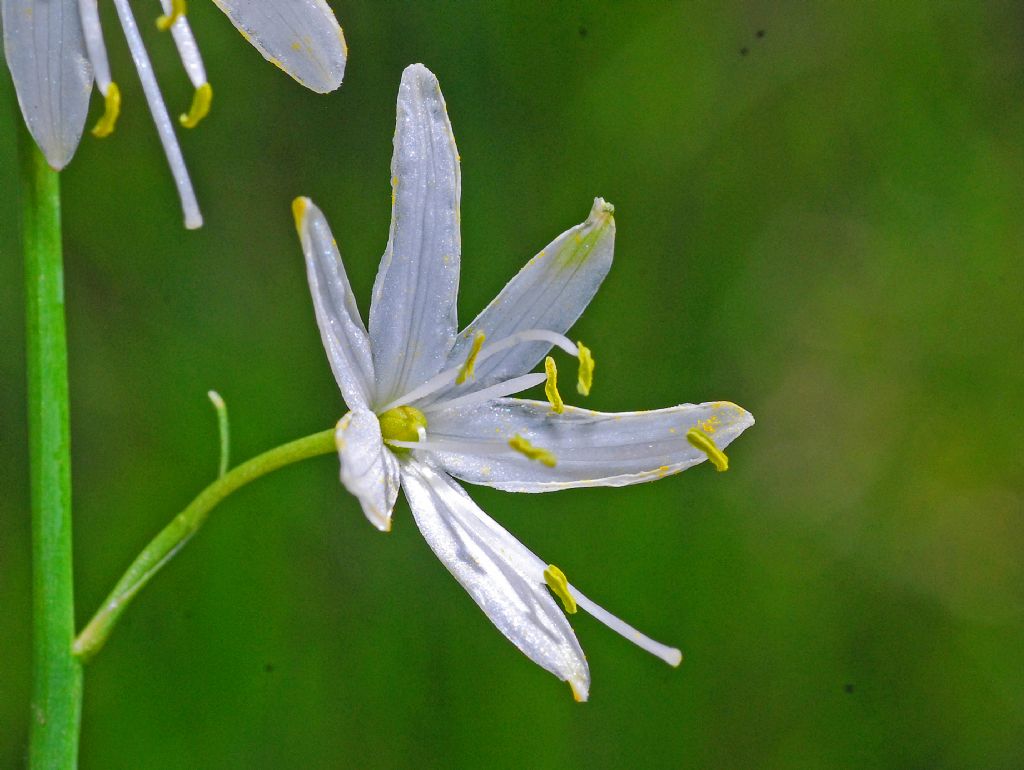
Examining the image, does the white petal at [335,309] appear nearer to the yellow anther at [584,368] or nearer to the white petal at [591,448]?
the white petal at [591,448]

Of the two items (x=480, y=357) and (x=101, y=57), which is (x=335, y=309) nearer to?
(x=480, y=357)

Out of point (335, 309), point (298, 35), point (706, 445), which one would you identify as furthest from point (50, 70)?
point (706, 445)

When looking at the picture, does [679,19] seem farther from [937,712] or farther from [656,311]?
[937,712]

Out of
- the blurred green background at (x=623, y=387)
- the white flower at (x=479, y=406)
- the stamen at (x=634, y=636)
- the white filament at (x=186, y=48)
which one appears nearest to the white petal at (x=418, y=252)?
the white flower at (x=479, y=406)

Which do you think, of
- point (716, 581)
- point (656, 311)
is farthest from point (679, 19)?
point (716, 581)

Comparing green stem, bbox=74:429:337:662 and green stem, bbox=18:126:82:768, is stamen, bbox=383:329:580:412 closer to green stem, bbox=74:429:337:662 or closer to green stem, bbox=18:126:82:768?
green stem, bbox=74:429:337:662

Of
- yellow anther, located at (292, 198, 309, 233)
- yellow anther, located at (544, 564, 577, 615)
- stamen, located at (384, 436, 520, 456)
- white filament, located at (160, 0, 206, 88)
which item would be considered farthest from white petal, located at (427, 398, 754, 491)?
white filament, located at (160, 0, 206, 88)
